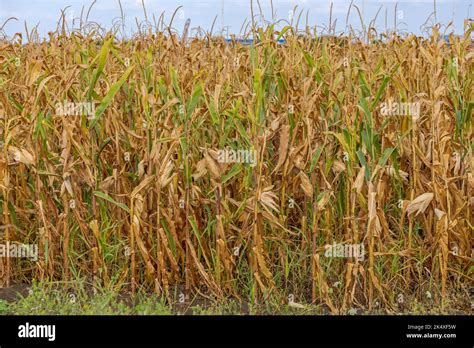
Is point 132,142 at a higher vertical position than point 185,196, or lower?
higher

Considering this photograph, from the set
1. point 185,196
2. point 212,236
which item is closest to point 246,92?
point 185,196

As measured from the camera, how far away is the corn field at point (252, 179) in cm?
380

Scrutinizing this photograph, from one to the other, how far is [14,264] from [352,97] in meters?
2.42

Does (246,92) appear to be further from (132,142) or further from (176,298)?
(176,298)

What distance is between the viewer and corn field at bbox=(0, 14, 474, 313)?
12.5ft

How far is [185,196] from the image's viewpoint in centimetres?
391

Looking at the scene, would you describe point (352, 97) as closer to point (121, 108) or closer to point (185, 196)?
point (185, 196)

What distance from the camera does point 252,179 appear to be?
3832 mm

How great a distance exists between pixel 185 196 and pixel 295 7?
4.74 ft

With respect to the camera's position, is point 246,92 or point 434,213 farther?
point 434,213

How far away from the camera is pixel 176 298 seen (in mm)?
3992
